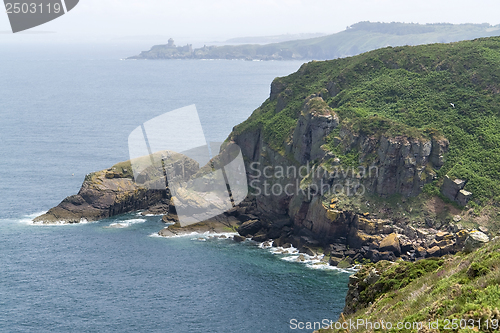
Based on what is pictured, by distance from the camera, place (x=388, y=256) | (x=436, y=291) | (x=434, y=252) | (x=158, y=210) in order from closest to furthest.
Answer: (x=436, y=291), (x=434, y=252), (x=388, y=256), (x=158, y=210)

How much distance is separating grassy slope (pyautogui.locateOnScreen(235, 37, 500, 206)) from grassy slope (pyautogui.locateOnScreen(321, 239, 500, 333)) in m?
47.1

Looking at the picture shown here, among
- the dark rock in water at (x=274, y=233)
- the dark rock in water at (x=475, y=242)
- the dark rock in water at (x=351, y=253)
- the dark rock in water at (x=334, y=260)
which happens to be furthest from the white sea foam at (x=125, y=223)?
the dark rock in water at (x=475, y=242)

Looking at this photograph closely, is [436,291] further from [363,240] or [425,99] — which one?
[425,99]

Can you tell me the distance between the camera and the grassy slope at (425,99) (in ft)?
295

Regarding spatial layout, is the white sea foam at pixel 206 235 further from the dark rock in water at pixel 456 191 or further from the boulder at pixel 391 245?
the dark rock in water at pixel 456 191

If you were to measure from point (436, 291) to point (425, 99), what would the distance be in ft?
247

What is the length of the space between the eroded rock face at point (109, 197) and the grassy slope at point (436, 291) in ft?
225

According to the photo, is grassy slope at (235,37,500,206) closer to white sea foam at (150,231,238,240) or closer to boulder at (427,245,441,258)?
boulder at (427,245,441,258)

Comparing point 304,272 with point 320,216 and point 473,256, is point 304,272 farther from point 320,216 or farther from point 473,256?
point 473,256

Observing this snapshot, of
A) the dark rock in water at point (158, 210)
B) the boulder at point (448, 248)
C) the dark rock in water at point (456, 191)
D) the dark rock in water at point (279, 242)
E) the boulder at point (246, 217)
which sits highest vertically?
the dark rock in water at point (456, 191)

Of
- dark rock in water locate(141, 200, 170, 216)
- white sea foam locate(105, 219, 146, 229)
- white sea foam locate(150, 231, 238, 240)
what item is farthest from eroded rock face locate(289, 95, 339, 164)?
white sea foam locate(105, 219, 146, 229)

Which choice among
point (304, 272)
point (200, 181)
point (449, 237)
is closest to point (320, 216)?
point (304, 272)

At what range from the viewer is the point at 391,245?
8050 centimetres

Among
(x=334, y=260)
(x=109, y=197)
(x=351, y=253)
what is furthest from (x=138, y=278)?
(x=351, y=253)
